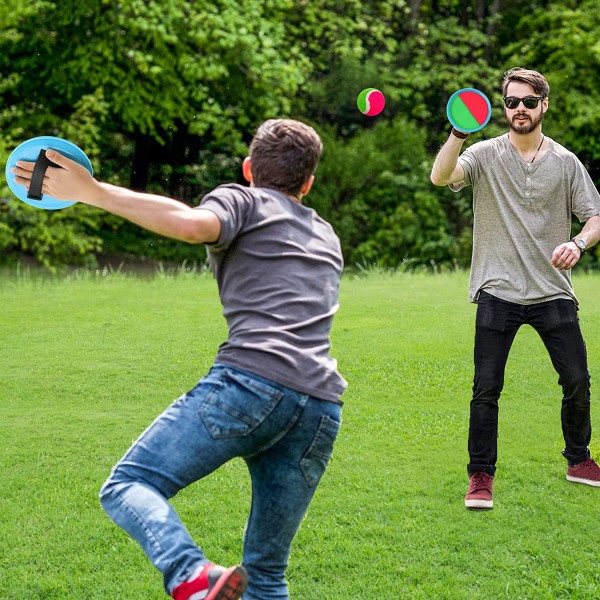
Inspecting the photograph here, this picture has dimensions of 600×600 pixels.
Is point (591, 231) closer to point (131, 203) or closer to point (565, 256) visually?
point (565, 256)

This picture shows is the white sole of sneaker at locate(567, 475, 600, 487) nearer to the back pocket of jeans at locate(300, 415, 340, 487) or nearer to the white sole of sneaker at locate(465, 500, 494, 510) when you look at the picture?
the white sole of sneaker at locate(465, 500, 494, 510)

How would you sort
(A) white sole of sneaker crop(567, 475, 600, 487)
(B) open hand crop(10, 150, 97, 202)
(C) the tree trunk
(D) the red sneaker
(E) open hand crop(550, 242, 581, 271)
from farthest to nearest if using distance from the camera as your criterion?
(C) the tree trunk → (A) white sole of sneaker crop(567, 475, 600, 487) → (E) open hand crop(550, 242, 581, 271) → (B) open hand crop(10, 150, 97, 202) → (D) the red sneaker

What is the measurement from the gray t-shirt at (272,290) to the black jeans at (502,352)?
2.00 metres

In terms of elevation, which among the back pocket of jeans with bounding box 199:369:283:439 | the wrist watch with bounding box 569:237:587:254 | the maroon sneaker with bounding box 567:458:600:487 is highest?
the wrist watch with bounding box 569:237:587:254

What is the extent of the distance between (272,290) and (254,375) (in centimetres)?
24

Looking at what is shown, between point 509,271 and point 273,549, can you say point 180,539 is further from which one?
point 509,271

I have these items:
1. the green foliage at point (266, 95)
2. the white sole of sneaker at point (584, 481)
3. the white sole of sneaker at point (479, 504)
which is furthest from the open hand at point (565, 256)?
the green foliage at point (266, 95)

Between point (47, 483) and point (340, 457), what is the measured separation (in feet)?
5.18

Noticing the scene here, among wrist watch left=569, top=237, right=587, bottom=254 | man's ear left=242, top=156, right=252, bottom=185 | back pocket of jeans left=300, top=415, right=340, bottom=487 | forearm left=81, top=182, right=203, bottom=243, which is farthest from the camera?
wrist watch left=569, top=237, right=587, bottom=254

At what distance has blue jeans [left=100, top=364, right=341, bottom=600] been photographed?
99.6 inches

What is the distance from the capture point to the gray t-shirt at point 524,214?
15.2 feet

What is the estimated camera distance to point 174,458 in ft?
8.56

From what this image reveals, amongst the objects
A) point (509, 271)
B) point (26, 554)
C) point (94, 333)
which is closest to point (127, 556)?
point (26, 554)

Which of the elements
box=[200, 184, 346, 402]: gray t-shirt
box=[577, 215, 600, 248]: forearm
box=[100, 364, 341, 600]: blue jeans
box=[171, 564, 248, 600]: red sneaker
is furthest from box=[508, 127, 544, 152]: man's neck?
box=[171, 564, 248, 600]: red sneaker
